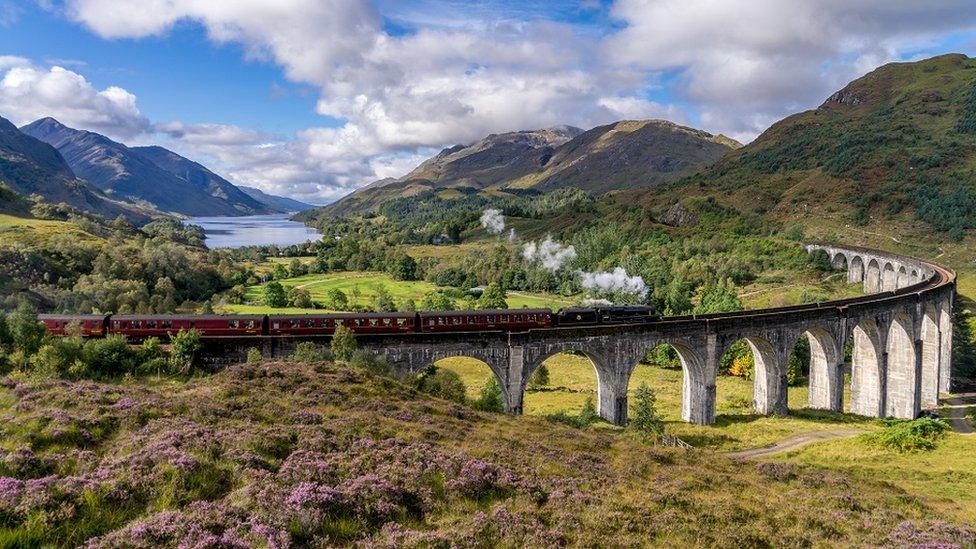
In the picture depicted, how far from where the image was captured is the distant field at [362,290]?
91.8 metres

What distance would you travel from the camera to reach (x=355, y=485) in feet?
47.0

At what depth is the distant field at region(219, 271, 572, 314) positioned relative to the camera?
91806 mm

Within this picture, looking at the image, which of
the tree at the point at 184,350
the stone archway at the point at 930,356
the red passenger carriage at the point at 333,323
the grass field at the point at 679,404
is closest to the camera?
the tree at the point at 184,350

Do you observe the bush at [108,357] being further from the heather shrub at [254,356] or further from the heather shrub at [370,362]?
the heather shrub at [370,362]

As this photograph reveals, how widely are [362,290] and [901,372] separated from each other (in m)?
86.7

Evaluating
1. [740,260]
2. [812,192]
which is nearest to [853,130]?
[812,192]

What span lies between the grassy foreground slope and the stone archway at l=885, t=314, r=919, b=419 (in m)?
34.8

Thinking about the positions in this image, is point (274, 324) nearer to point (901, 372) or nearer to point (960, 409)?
point (901, 372)

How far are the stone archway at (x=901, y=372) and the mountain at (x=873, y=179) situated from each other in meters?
83.4

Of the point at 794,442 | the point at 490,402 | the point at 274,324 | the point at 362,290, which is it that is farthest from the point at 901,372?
the point at 362,290

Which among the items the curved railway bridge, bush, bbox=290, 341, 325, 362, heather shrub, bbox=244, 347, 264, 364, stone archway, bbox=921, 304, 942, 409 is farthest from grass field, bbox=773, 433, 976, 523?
heather shrub, bbox=244, 347, 264, 364

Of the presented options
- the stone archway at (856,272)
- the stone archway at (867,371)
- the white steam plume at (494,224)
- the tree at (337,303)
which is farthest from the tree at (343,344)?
the white steam plume at (494,224)

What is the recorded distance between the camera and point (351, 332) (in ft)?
111

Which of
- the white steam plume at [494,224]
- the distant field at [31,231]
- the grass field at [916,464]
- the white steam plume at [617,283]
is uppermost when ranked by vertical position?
the white steam plume at [494,224]
